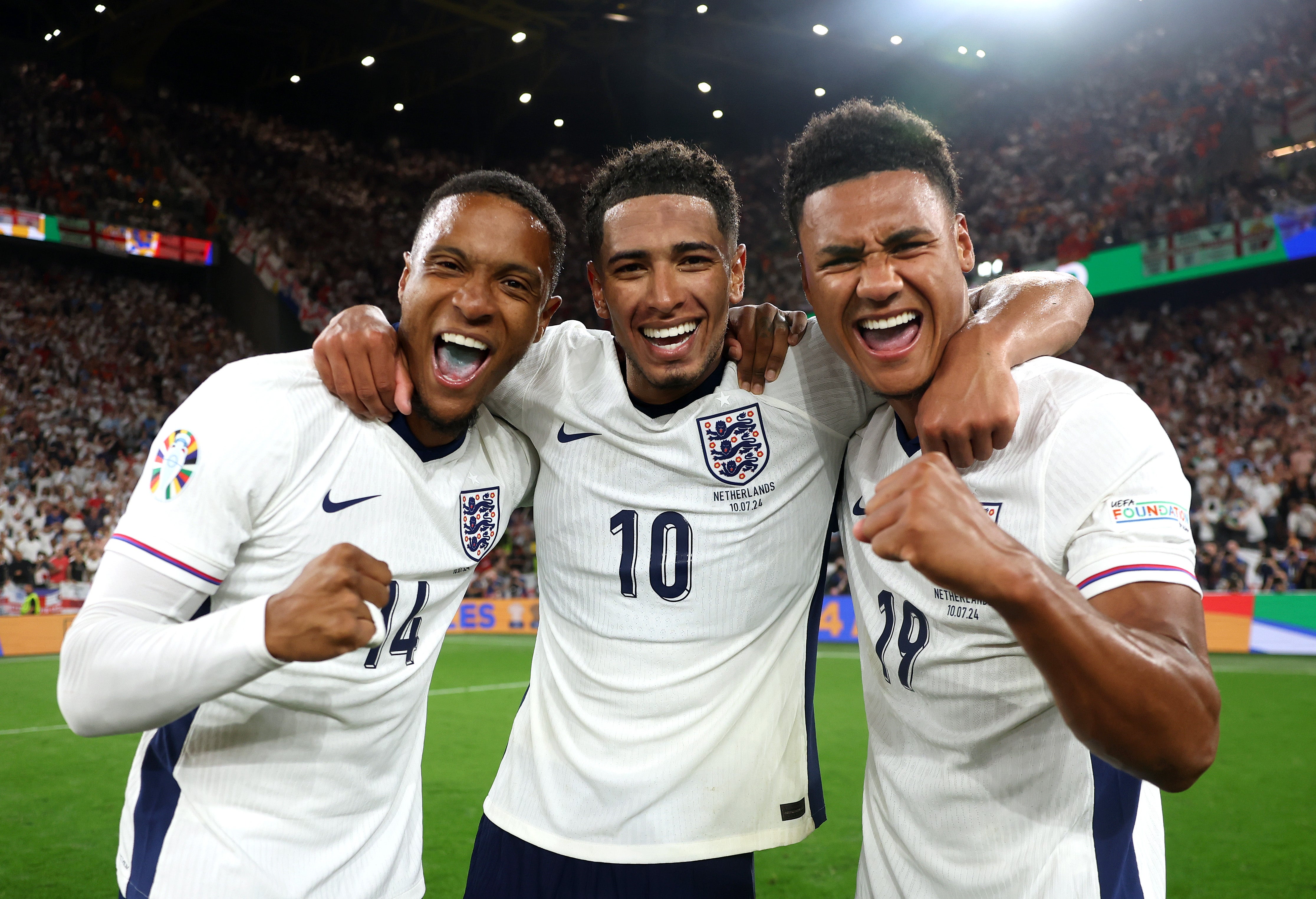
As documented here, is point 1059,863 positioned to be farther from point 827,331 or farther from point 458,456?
point 458,456

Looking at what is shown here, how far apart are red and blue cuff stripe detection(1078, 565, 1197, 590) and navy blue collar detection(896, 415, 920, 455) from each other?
65 centimetres

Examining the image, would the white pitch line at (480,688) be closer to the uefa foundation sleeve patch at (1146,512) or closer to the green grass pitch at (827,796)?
the green grass pitch at (827,796)

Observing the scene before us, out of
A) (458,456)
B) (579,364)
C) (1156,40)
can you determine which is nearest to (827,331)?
(579,364)

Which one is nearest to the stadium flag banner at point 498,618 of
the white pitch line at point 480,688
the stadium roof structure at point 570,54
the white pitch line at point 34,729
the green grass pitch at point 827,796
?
the white pitch line at point 480,688

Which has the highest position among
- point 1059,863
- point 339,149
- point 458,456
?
point 339,149

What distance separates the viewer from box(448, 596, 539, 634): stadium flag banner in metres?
15.0

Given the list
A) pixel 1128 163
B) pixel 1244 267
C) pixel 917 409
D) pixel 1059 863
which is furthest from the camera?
pixel 1128 163

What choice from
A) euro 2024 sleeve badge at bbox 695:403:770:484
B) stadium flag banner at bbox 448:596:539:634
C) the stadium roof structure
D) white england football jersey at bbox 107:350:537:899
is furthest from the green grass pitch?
the stadium roof structure

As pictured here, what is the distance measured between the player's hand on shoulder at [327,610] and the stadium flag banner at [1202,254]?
626 inches

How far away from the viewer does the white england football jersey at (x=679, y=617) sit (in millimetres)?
2387

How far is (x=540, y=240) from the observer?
2613mm

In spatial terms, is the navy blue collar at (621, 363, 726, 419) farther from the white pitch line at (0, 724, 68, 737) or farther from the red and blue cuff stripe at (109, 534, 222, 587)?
the white pitch line at (0, 724, 68, 737)

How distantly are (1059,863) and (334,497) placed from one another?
1.83 metres

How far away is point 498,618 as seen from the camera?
15094 millimetres
